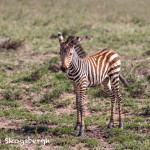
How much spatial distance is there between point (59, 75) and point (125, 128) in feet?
15.8

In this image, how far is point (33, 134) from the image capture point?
32.3 feet

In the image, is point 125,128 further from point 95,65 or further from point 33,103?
point 33,103

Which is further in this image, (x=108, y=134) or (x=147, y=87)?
(x=147, y=87)

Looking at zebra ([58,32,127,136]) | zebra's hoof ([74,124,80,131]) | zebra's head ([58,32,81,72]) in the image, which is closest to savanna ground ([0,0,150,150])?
zebra's hoof ([74,124,80,131])

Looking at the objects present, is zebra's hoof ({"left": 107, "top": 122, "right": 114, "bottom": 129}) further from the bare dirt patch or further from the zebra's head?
the bare dirt patch

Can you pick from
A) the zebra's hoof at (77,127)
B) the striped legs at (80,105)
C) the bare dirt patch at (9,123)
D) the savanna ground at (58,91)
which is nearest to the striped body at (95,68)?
the striped legs at (80,105)

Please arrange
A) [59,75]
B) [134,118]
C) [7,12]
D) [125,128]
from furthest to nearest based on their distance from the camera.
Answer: [7,12]
[59,75]
[134,118]
[125,128]

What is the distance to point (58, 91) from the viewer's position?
13.2m

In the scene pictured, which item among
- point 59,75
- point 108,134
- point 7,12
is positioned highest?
point 7,12

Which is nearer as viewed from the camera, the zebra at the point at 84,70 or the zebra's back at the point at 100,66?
the zebra at the point at 84,70

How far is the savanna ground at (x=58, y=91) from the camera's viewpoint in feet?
31.6

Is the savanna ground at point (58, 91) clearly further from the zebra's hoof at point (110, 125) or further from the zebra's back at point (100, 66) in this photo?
the zebra's back at point (100, 66)

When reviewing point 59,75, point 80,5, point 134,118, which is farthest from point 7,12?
point 134,118

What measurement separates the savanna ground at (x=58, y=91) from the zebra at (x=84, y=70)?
1.91 feet
